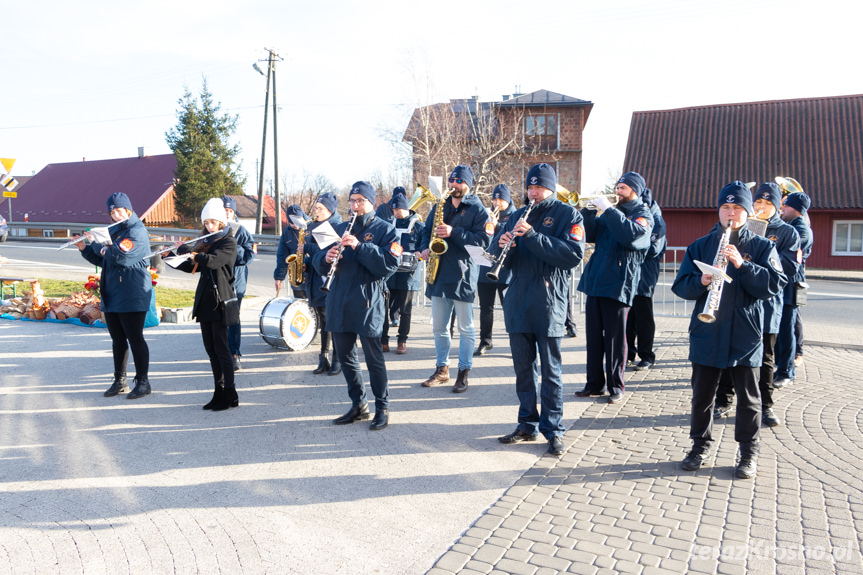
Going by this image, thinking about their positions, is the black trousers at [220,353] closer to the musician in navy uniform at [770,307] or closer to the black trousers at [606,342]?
the black trousers at [606,342]

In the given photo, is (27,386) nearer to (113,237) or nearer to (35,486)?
(113,237)

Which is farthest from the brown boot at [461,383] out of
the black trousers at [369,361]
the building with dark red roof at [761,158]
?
Result: the building with dark red roof at [761,158]

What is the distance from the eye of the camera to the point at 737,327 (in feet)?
14.4

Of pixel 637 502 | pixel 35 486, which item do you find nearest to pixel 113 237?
pixel 35 486

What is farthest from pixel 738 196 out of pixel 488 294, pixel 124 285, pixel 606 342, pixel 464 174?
pixel 124 285

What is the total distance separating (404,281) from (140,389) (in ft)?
11.2

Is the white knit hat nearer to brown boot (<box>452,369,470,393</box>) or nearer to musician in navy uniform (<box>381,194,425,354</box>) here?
musician in navy uniform (<box>381,194,425,354</box>)

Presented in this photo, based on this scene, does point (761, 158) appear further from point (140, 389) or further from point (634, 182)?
point (140, 389)

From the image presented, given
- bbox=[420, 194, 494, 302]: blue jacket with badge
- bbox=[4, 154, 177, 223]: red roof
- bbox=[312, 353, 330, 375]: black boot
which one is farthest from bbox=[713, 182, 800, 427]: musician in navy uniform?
bbox=[4, 154, 177, 223]: red roof

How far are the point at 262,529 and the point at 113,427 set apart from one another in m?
2.57

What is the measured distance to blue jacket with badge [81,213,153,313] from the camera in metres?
6.26

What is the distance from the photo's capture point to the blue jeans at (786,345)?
6605mm

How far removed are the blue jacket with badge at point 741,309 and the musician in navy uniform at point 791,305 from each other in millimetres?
2469

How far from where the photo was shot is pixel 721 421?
569 centimetres
